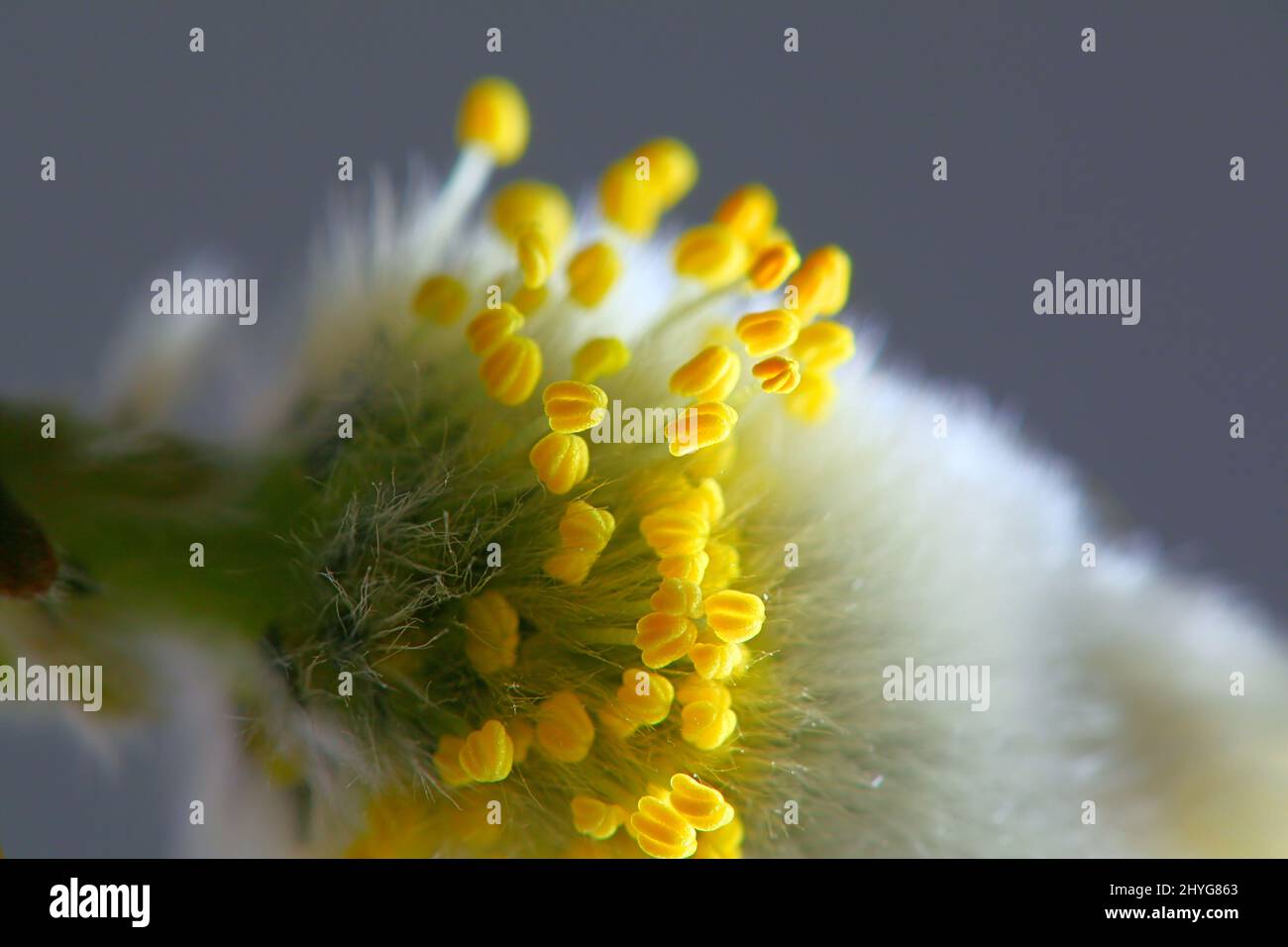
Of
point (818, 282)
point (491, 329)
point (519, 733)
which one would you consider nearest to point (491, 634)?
point (519, 733)

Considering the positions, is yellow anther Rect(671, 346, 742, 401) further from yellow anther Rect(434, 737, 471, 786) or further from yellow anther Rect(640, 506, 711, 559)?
yellow anther Rect(434, 737, 471, 786)

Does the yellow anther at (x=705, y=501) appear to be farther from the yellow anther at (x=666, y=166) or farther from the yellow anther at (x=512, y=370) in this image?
the yellow anther at (x=666, y=166)

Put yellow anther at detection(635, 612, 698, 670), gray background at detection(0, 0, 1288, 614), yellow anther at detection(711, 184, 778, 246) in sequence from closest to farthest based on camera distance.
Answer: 1. yellow anther at detection(635, 612, 698, 670)
2. yellow anther at detection(711, 184, 778, 246)
3. gray background at detection(0, 0, 1288, 614)

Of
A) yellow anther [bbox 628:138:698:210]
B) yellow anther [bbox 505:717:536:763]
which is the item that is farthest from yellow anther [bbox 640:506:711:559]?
yellow anther [bbox 628:138:698:210]

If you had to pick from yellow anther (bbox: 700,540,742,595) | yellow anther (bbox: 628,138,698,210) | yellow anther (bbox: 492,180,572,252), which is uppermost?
yellow anther (bbox: 628,138,698,210)

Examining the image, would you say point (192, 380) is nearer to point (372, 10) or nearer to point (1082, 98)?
point (372, 10)

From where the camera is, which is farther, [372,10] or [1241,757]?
[372,10]
